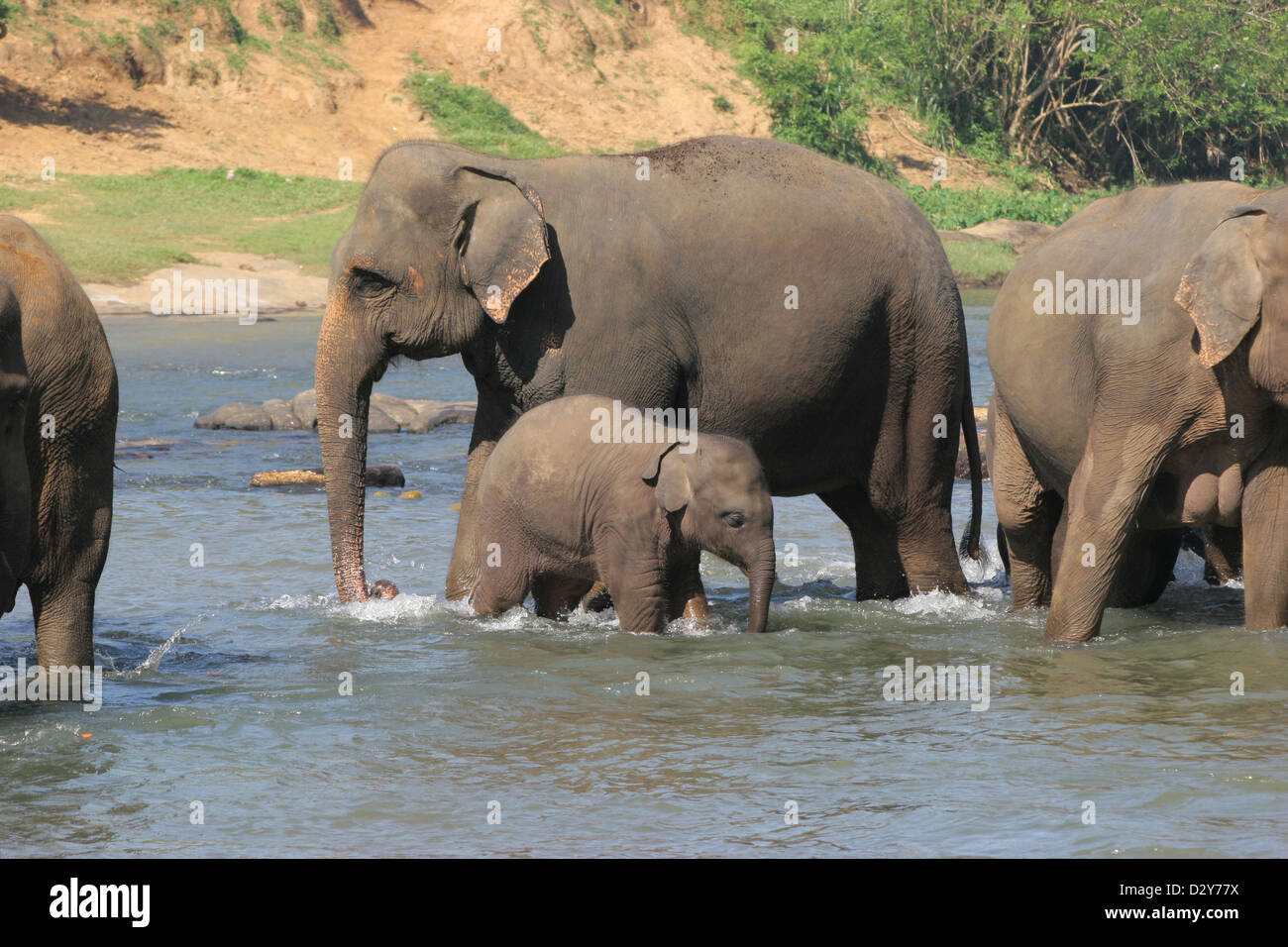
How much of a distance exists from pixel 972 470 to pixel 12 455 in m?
5.59

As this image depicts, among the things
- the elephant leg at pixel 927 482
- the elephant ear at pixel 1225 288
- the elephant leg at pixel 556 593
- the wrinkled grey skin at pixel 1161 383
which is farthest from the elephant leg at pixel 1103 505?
the elephant leg at pixel 556 593

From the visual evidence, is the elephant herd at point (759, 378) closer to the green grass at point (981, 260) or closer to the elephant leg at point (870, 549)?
the elephant leg at point (870, 549)

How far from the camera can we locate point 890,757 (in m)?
6.20

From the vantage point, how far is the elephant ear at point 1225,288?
6.69 meters

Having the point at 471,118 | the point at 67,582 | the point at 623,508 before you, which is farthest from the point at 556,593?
the point at 471,118

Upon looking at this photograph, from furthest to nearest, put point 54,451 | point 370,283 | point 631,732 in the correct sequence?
point 370,283, point 631,732, point 54,451

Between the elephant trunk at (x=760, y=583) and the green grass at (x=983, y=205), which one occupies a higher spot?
the elephant trunk at (x=760, y=583)

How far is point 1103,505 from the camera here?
7336mm

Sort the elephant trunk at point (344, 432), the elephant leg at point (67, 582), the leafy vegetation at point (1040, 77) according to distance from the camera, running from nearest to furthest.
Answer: the elephant leg at point (67, 582)
the elephant trunk at point (344, 432)
the leafy vegetation at point (1040, 77)

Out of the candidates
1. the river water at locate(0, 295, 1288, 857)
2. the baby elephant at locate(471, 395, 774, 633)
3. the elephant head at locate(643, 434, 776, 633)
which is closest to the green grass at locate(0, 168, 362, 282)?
the river water at locate(0, 295, 1288, 857)

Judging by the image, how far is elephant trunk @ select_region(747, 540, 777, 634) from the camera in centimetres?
795

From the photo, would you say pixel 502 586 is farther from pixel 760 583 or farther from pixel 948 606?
pixel 948 606

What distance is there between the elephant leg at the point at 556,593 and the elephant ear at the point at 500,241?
1.30m

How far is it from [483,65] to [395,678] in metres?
42.5
